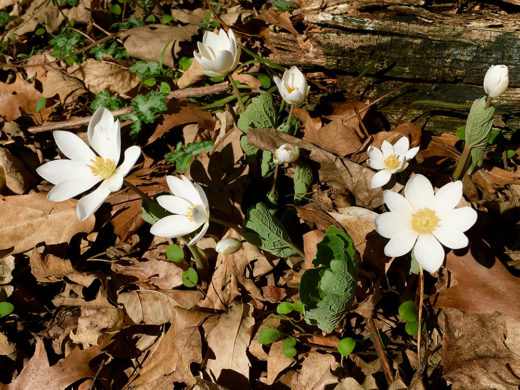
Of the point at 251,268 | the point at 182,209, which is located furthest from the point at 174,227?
the point at 251,268

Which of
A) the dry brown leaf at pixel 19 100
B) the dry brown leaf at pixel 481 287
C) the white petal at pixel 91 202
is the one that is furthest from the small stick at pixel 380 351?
the dry brown leaf at pixel 19 100

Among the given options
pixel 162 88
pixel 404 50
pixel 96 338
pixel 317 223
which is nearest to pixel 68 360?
pixel 96 338

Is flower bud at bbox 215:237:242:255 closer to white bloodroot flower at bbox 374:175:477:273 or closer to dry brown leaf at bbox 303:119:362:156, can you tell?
white bloodroot flower at bbox 374:175:477:273

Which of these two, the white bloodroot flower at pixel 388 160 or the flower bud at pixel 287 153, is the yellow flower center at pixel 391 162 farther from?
the flower bud at pixel 287 153

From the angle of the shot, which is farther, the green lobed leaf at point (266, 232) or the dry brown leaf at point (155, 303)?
the dry brown leaf at point (155, 303)

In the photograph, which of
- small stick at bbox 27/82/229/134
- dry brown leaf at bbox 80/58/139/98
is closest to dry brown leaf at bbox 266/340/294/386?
small stick at bbox 27/82/229/134

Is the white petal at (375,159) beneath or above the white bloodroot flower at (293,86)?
beneath

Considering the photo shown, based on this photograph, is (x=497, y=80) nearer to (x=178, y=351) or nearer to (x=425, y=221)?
(x=425, y=221)
